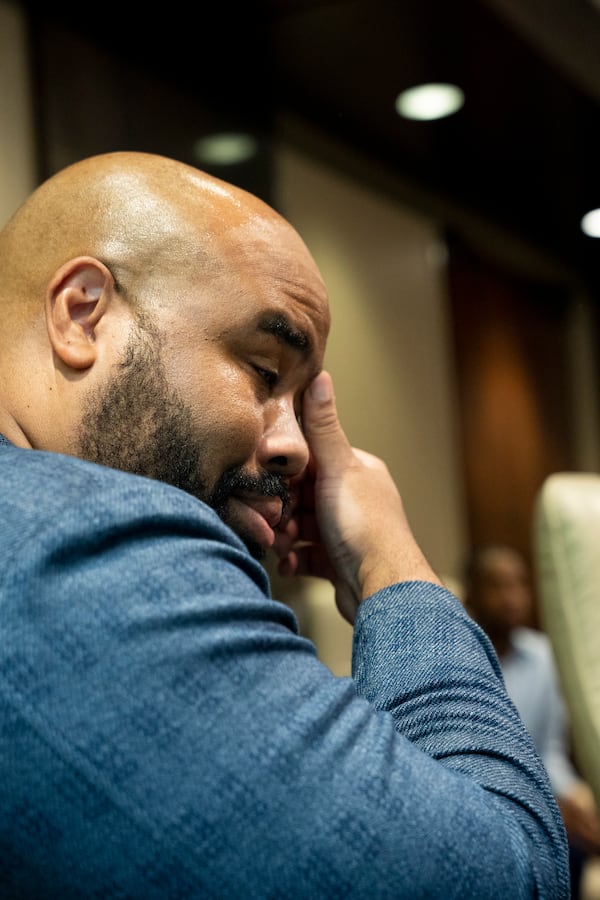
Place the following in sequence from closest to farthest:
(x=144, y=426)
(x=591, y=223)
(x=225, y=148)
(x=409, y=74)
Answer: (x=144, y=426)
(x=225, y=148)
(x=409, y=74)
(x=591, y=223)

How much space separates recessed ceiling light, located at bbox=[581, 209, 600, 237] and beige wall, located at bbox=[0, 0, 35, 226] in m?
2.81

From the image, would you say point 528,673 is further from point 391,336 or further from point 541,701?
point 391,336

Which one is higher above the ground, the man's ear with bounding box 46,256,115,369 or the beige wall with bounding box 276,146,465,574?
the beige wall with bounding box 276,146,465,574

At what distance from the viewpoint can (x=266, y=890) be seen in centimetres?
55

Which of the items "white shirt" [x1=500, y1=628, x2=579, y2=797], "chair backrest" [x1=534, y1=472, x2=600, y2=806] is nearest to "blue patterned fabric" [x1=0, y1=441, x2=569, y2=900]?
"chair backrest" [x1=534, y1=472, x2=600, y2=806]

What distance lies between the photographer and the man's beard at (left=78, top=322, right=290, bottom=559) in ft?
2.66

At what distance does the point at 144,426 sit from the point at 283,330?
0.15 metres

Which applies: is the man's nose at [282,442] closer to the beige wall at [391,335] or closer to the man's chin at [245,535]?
the man's chin at [245,535]

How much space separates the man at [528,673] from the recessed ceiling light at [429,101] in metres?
1.43

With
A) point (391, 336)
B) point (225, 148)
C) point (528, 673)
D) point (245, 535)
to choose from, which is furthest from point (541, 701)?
point (245, 535)

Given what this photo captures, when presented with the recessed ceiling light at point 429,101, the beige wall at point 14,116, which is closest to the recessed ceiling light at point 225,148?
the beige wall at point 14,116

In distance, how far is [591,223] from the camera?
188 inches

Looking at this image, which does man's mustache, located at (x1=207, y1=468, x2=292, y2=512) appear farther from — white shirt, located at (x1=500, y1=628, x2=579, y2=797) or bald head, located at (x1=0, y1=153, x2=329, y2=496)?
white shirt, located at (x1=500, y1=628, x2=579, y2=797)

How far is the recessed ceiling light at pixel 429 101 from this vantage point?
348 centimetres
